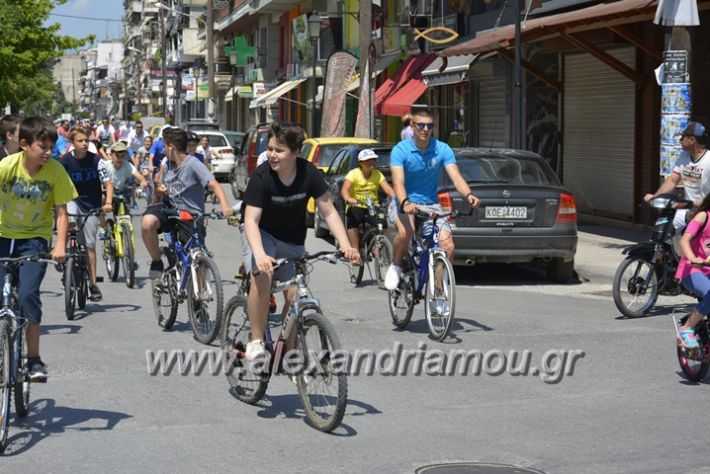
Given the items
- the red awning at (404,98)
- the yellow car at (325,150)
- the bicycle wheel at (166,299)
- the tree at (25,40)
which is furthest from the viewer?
the tree at (25,40)

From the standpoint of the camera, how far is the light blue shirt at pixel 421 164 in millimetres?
10969

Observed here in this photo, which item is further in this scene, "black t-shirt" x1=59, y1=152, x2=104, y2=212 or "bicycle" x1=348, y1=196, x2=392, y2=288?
"bicycle" x1=348, y1=196, x2=392, y2=288

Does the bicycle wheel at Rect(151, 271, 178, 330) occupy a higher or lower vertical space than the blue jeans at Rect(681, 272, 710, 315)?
lower

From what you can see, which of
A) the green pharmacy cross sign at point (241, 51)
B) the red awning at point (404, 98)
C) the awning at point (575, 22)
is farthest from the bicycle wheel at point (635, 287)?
the green pharmacy cross sign at point (241, 51)

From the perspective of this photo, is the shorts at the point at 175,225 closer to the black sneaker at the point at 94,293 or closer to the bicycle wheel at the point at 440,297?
the black sneaker at the point at 94,293

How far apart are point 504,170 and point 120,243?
4590mm

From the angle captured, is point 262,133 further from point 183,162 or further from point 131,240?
point 183,162

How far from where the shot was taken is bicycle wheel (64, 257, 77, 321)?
11773 millimetres

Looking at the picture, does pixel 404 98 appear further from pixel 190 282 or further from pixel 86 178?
pixel 190 282

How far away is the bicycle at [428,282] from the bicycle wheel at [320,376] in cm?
310

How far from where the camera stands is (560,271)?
14750 mm

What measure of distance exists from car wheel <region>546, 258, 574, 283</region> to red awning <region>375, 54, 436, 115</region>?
15.5 meters

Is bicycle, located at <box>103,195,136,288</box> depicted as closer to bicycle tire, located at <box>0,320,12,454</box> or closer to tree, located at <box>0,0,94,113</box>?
bicycle tire, located at <box>0,320,12,454</box>

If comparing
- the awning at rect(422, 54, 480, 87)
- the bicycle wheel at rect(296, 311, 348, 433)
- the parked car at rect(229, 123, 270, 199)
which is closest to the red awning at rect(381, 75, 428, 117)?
the awning at rect(422, 54, 480, 87)
